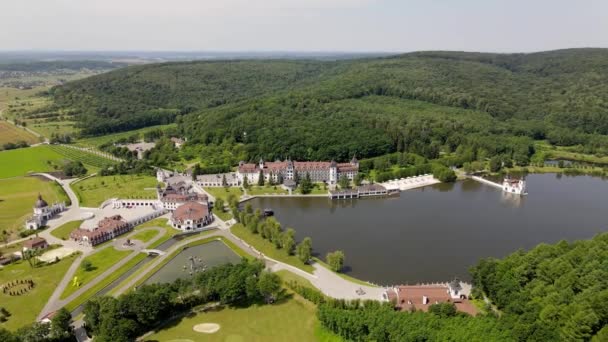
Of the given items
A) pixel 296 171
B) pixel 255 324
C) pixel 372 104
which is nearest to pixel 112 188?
pixel 296 171

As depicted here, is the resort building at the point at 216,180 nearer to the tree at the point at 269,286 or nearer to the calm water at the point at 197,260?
the calm water at the point at 197,260

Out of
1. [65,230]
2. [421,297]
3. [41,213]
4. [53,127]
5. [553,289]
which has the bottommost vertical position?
[65,230]

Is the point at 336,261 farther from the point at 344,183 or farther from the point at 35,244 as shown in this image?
the point at 35,244

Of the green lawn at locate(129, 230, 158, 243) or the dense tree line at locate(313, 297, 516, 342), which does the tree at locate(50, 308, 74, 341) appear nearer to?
the green lawn at locate(129, 230, 158, 243)

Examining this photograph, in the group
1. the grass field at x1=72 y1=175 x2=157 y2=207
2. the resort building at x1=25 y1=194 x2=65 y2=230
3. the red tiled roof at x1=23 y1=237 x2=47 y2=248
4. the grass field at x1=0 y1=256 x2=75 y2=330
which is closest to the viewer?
the grass field at x1=0 y1=256 x2=75 y2=330

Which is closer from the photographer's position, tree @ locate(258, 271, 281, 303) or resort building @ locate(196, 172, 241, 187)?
tree @ locate(258, 271, 281, 303)

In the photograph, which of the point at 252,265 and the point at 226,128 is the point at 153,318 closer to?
the point at 252,265

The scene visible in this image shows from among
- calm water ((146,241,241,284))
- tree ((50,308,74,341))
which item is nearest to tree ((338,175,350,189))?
calm water ((146,241,241,284))
